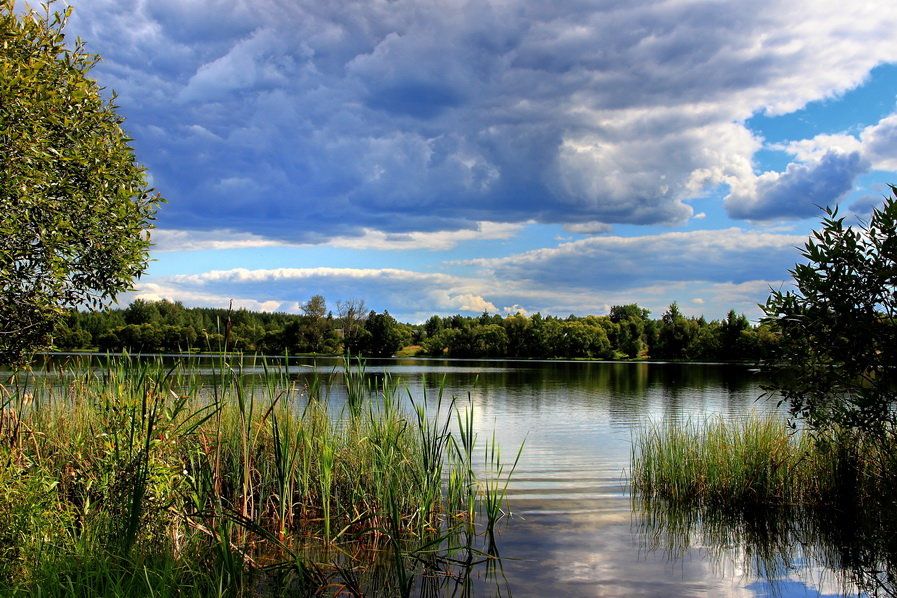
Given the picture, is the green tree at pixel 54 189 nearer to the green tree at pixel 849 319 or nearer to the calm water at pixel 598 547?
the calm water at pixel 598 547

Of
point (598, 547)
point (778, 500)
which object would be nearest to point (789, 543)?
point (778, 500)

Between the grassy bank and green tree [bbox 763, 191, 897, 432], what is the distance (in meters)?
4.90

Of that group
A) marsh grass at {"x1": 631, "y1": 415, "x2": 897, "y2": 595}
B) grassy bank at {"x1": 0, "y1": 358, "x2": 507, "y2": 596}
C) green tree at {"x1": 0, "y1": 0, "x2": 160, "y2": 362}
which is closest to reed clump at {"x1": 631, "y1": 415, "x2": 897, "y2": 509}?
marsh grass at {"x1": 631, "y1": 415, "x2": 897, "y2": 595}

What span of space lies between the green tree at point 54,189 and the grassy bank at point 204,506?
1.38 meters

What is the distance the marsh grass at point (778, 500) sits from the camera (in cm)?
832

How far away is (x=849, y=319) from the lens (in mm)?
7895

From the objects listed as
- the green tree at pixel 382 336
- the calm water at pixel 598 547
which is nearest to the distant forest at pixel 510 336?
the green tree at pixel 382 336

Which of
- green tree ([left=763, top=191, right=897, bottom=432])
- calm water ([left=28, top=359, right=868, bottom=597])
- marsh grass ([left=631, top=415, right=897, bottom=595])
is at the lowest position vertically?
calm water ([left=28, top=359, right=868, bottom=597])

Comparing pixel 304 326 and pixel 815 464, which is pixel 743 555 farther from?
pixel 304 326

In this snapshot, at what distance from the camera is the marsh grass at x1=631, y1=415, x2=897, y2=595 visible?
27.3 ft

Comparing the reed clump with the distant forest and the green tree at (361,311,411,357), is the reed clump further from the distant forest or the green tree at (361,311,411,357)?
the green tree at (361,311,411,357)

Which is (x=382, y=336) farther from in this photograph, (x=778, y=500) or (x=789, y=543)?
(x=789, y=543)

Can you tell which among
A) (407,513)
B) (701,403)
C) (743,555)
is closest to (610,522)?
(743,555)

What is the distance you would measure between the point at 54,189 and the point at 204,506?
14.0ft
